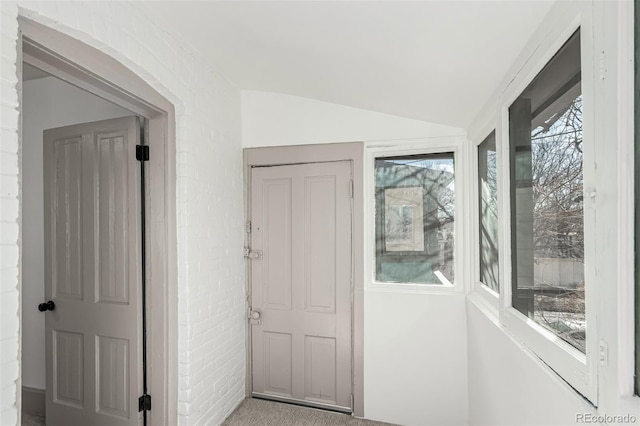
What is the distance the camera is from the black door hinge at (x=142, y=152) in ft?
6.39

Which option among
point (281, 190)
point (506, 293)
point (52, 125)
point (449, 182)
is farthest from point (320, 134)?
point (52, 125)

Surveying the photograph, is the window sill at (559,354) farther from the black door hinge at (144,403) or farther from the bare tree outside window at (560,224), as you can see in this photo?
the black door hinge at (144,403)

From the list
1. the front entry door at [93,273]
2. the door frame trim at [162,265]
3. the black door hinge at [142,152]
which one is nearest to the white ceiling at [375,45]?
the door frame trim at [162,265]

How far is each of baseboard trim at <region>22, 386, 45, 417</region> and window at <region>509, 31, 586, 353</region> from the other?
126 inches

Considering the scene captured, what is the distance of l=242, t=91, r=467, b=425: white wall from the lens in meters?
2.28

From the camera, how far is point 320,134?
253cm

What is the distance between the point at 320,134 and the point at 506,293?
164 centimetres

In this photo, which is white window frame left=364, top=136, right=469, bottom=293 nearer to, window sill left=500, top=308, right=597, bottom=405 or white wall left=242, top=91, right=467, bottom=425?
white wall left=242, top=91, right=467, bottom=425

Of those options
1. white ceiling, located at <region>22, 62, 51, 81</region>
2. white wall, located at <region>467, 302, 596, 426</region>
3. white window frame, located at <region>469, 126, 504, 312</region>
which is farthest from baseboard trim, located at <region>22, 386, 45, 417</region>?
white window frame, located at <region>469, 126, 504, 312</region>

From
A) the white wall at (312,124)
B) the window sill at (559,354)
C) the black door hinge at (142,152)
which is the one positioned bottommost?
the window sill at (559,354)

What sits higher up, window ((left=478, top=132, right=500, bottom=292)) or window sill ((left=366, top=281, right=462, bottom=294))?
window ((left=478, top=132, right=500, bottom=292))

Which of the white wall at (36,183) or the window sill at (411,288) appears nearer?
the window sill at (411,288)

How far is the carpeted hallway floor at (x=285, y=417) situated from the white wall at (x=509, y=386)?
2.64 ft

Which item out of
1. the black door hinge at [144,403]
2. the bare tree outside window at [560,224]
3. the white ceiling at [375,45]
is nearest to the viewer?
the bare tree outside window at [560,224]
